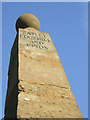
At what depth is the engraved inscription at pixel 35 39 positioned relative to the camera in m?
5.60

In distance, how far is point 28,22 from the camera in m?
6.45

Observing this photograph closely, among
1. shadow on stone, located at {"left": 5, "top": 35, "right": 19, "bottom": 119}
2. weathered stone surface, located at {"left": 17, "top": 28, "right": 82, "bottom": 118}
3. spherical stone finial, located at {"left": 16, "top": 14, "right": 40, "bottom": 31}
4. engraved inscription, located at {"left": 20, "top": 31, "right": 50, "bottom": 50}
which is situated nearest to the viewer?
weathered stone surface, located at {"left": 17, "top": 28, "right": 82, "bottom": 118}

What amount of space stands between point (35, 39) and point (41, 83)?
65.0 inches

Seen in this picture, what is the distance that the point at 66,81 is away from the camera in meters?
4.92

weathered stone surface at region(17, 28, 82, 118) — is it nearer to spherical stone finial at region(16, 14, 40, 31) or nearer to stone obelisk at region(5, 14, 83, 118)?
stone obelisk at region(5, 14, 83, 118)

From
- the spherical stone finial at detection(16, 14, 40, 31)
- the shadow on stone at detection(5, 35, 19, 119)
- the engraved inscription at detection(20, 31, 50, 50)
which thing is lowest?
the shadow on stone at detection(5, 35, 19, 119)

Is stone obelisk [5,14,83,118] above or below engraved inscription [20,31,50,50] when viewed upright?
below

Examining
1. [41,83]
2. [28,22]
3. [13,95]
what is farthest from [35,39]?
[13,95]

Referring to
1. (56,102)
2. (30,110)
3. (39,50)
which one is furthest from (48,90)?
(39,50)

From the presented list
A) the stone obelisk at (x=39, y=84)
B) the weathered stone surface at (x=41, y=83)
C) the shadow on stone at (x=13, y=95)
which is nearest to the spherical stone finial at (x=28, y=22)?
the stone obelisk at (x=39, y=84)

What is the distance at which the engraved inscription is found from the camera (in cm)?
560

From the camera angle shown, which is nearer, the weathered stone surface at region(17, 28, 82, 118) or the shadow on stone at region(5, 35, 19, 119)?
the weathered stone surface at region(17, 28, 82, 118)

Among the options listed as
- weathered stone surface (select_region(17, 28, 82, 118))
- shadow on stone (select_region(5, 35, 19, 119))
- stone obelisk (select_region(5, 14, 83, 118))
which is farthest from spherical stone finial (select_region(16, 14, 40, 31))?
shadow on stone (select_region(5, 35, 19, 119))

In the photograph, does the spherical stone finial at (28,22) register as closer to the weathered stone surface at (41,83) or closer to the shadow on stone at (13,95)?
the weathered stone surface at (41,83)
